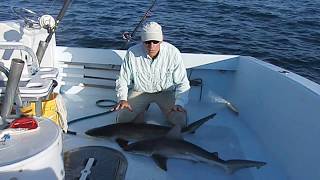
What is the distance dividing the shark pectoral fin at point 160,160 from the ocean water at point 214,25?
557 centimetres

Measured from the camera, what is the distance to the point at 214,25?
11672mm

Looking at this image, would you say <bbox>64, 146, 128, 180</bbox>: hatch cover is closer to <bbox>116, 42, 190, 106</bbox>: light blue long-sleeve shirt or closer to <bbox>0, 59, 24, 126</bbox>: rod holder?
<bbox>116, 42, 190, 106</bbox>: light blue long-sleeve shirt

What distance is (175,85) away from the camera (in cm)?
437

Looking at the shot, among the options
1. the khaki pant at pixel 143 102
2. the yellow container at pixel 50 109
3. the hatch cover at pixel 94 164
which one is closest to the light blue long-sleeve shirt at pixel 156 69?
the khaki pant at pixel 143 102

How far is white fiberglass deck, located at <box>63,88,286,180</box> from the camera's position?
355cm

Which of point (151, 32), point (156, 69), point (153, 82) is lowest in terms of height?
point (153, 82)

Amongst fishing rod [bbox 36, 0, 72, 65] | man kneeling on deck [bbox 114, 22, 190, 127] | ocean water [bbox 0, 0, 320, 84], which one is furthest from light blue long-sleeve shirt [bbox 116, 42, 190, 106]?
ocean water [bbox 0, 0, 320, 84]

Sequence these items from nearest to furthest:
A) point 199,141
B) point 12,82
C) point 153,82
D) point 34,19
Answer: point 12,82 < point 199,141 < point 153,82 < point 34,19

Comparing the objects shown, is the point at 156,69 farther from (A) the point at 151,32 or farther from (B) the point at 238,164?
(B) the point at 238,164

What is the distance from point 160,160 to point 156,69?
3.64 ft

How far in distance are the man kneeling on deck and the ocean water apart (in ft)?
16.1

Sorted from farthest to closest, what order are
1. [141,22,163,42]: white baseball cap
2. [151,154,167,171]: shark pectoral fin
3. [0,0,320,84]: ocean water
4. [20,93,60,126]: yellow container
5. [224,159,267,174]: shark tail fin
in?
[0,0,320,84]: ocean water, [141,22,163,42]: white baseball cap, [151,154,167,171]: shark pectoral fin, [224,159,267,174]: shark tail fin, [20,93,60,126]: yellow container

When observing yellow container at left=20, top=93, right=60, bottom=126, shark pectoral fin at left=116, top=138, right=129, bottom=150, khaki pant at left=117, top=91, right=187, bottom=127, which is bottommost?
shark pectoral fin at left=116, top=138, right=129, bottom=150

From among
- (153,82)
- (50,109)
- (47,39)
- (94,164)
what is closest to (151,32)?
(153,82)
